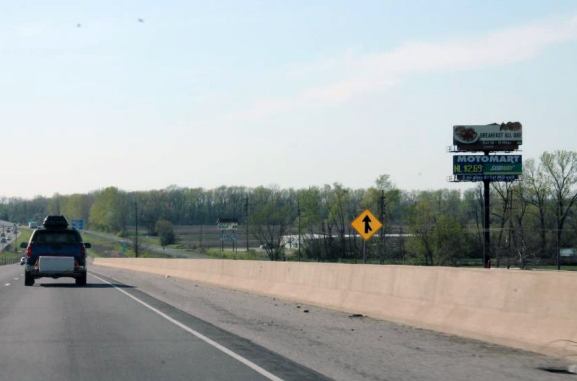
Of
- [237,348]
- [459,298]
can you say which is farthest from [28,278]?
[459,298]

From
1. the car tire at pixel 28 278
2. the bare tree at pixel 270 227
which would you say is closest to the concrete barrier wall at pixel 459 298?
the car tire at pixel 28 278

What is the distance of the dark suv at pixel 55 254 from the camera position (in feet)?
109

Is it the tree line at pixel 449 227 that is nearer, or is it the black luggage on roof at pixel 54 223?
the black luggage on roof at pixel 54 223

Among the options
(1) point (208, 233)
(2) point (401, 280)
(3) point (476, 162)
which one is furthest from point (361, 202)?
(2) point (401, 280)

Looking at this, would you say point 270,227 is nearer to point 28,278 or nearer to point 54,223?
point 54,223

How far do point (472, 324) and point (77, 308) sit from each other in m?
11.6

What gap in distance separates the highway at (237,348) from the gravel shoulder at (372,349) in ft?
0.05

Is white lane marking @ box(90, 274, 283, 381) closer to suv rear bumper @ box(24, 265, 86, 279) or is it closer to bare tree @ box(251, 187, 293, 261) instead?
suv rear bumper @ box(24, 265, 86, 279)

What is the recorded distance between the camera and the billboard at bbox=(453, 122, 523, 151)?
8069 centimetres

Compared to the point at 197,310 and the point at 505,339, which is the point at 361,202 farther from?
the point at 505,339

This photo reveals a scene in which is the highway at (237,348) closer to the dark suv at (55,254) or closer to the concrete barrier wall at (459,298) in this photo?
the concrete barrier wall at (459,298)

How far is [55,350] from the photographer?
1346 cm

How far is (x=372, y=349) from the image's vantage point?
13.7 m

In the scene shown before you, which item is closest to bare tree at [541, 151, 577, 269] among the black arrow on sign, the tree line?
the tree line
